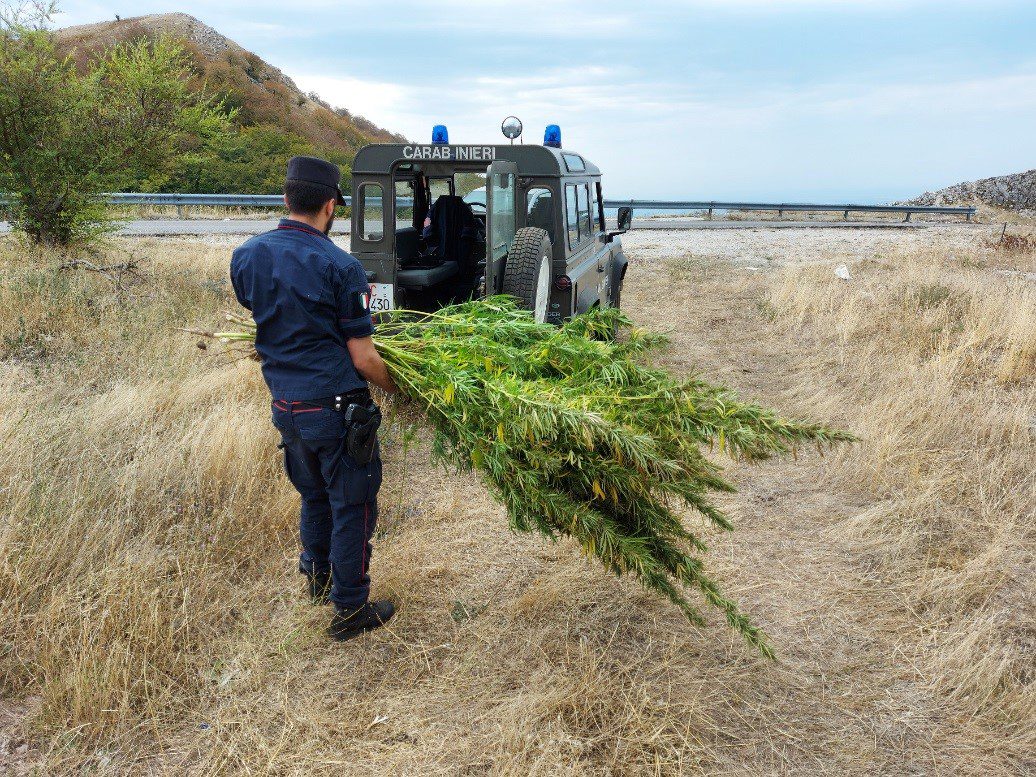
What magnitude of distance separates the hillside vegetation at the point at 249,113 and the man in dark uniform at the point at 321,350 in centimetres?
2933

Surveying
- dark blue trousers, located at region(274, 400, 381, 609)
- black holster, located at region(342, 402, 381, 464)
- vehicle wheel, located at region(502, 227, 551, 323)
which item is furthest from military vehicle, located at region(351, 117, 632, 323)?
black holster, located at region(342, 402, 381, 464)

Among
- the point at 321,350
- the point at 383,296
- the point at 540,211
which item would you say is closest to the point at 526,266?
the point at 540,211

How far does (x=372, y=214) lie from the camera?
569 centimetres

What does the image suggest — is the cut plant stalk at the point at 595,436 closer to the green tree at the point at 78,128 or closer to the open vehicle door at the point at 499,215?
the open vehicle door at the point at 499,215

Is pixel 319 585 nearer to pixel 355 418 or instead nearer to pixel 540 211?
pixel 355 418

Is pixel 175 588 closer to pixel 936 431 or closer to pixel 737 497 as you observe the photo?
pixel 737 497

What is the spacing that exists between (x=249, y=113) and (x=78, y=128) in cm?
3755

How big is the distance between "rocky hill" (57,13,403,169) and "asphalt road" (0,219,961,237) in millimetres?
21717

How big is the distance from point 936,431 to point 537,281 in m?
3.23

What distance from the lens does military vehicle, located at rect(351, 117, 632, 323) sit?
16.7ft

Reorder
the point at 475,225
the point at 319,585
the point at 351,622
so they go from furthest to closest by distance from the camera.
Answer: the point at 475,225 < the point at 319,585 < the point at 351,622

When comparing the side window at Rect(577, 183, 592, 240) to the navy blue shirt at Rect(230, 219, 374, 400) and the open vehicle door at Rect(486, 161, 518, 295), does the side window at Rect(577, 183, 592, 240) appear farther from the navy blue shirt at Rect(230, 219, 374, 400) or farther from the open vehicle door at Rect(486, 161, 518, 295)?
the navy blue shirt at Rect(230, 219, 374, 400)

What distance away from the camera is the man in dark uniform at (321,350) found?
2.87 meters

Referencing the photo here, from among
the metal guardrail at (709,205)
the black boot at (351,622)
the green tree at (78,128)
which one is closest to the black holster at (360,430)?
the black boot at (351,622)
